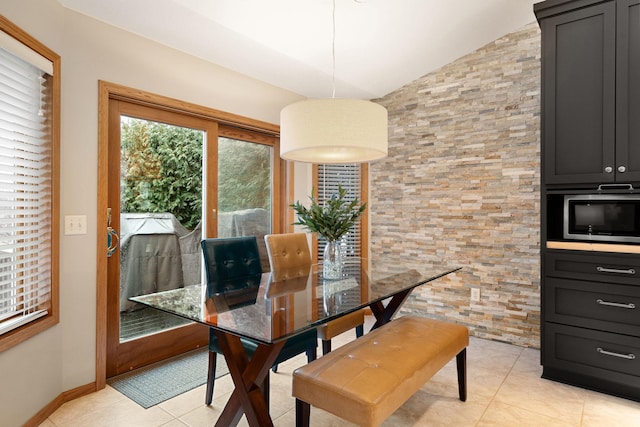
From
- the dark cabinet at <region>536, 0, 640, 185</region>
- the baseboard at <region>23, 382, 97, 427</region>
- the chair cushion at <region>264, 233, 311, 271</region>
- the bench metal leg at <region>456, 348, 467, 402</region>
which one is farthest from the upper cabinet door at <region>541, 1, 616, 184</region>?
the baseboard at <region>23, 382, 97, 427</region>

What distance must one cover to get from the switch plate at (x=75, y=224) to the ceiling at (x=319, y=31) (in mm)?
1276

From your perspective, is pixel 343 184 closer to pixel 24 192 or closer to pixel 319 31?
pixel 319 31

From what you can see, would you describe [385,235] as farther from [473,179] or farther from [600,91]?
[600,91]

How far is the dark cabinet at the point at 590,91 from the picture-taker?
7.73 feet

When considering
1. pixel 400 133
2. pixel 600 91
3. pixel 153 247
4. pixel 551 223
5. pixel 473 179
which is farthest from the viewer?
pixel 400 133

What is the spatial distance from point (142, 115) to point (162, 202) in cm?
67

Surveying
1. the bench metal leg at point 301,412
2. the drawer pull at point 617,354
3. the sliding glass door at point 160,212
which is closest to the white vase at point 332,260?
the bench metal leg at point 301,412

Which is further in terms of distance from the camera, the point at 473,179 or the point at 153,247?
the point at 473,179

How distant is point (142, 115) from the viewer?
9.04ft

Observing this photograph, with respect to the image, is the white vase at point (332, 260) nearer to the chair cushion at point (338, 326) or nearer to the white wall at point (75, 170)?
the chair cushion at point (338, 326)

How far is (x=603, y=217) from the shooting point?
253cm

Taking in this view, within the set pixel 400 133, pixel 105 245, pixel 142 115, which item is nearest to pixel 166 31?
pixel 142 115

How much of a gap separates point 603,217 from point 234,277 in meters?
2.52

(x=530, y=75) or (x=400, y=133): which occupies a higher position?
(x=530, y=75)
